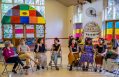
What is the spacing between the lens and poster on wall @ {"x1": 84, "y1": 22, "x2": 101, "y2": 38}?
10.5m

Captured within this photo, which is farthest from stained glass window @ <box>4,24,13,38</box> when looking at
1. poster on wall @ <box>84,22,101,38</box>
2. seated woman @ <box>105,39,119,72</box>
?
seated woman @ <box>105,39,119,72</box>

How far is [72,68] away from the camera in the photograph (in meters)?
7.34

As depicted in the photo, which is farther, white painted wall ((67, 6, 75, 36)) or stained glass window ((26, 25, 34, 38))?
white painted wall ((67, 6, 75, 36))

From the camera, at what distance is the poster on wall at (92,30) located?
10507mm

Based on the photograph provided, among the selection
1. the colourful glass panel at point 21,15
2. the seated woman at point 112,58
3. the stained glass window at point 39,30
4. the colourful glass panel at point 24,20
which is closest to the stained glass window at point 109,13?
the stained glass window at point 39,30

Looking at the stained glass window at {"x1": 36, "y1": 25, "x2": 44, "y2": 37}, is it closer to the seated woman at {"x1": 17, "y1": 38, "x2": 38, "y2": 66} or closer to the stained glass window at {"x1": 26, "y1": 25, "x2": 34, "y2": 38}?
the stained glass window at {"x1": 26, "y1": 25, "x2": 34, "y2": 38}

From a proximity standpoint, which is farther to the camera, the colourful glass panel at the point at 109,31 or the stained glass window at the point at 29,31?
the stained glass window at the point at 29,31

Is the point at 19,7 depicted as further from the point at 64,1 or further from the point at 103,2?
the point at 64,1

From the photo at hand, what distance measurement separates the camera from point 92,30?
1080cm

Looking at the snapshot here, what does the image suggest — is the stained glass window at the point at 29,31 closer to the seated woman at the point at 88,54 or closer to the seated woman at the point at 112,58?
the seated woman at the point at 88,54

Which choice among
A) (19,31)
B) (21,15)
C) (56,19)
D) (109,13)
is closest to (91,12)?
(109,13)

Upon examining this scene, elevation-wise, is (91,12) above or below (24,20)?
above

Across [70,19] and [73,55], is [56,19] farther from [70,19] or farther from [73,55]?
[73,55]

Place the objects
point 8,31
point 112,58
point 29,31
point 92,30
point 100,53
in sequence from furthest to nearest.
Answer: point 29,31 < point 8,31 < point 92,30 < point 100,53 < point 112,58
